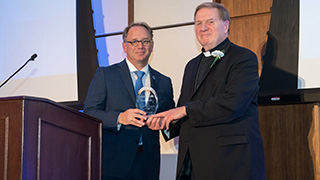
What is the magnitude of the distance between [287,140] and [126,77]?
51.4 inches

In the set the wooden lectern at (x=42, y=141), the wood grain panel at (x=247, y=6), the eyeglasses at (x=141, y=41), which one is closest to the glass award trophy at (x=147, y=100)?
the eyeglasses at (x=141, y=41)

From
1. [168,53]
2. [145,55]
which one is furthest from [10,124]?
[168,53]

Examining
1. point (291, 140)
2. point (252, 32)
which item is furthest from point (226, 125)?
point (252, 32)

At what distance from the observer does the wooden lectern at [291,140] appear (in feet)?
9.99

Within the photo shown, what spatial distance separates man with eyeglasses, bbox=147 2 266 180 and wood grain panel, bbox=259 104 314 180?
39.6 inches

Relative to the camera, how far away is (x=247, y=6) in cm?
363

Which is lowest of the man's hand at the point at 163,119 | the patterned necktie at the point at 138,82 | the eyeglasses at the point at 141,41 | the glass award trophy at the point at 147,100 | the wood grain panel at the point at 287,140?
the wood grain panel at the point at 287,140

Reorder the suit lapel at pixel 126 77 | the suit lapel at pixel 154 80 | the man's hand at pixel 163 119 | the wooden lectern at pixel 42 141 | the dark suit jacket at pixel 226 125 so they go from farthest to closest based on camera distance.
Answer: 1. the suit lapel at pixel 154 80
2. the suit lapel at pixel 126 77
3. the man's hand at pixel 163 119
4. the dark suit jacket at pixel 226 125
5. the wooden lectern at pixel 42 141

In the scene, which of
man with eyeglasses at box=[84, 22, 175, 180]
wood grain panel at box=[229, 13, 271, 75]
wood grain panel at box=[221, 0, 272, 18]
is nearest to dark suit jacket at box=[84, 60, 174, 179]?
man with eyeglasses at box=[84, 22, 175, 180]

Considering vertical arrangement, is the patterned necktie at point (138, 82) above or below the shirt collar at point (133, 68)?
below

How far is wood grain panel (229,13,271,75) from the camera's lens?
3.48 meters

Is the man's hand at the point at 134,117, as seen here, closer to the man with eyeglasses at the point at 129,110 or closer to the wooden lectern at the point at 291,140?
the man with eyeglasses at the point at 129,110

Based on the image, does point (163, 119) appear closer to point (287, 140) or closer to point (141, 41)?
point (141, 41)

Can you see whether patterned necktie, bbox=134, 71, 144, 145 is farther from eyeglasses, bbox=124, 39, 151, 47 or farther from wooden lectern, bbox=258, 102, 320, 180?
wooden lectern, bbox=258, 102, 320, 180
